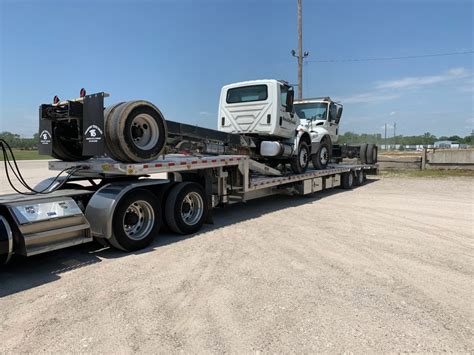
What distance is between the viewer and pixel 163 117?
6.64 m

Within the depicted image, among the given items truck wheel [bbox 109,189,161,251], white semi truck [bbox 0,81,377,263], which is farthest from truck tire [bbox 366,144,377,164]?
truck wheel [bbox 109,189,161,251]

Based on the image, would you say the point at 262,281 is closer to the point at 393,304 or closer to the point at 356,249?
the point at 393,304

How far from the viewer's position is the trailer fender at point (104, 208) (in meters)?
5.39

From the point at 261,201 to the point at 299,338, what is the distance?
26.0 feet

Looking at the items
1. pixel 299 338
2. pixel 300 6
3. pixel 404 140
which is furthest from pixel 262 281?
pixel 404 140

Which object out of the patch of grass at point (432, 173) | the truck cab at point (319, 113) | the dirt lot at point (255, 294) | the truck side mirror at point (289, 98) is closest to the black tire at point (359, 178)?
the truck cab at point (319, 113)

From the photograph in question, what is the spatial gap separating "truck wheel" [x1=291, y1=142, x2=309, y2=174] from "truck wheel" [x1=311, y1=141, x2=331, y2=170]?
1090mm

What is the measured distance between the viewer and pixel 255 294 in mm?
4145

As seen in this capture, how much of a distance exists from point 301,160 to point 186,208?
516 cm

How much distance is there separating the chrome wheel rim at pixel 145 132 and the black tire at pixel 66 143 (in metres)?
1.38

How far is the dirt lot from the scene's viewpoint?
3.23m

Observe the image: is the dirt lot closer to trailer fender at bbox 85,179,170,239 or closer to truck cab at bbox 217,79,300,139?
trailer fender at bbox 85,179,170,239

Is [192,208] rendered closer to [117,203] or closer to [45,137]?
[117,203]

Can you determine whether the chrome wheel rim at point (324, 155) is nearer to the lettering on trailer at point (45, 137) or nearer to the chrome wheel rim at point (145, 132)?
the chrome wheel rim at point (145, 132)
